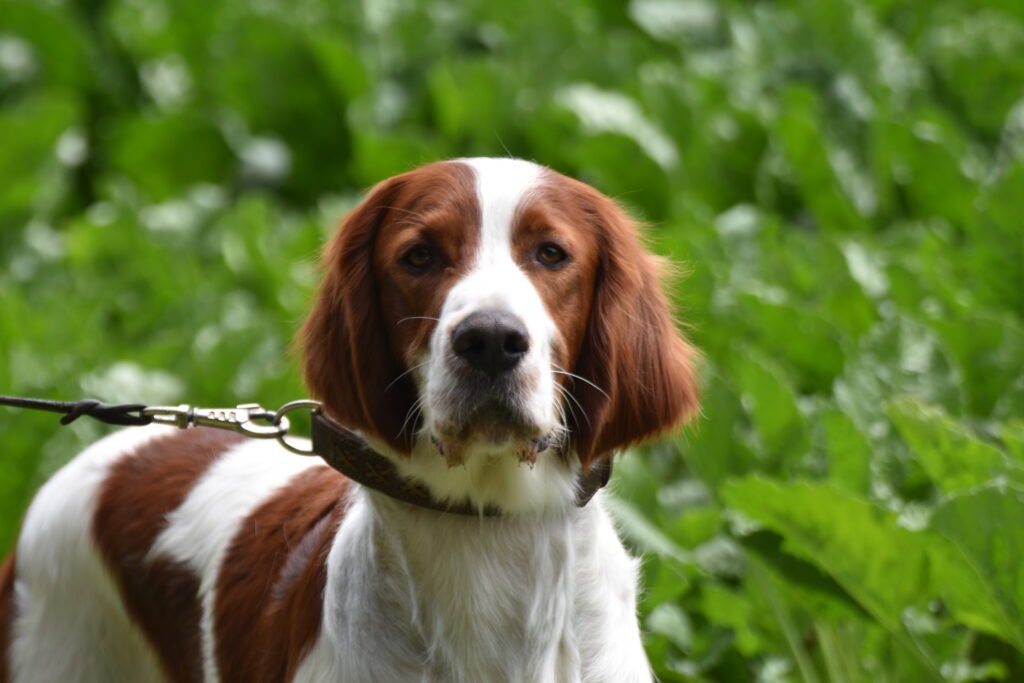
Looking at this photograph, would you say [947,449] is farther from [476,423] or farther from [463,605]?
[476,423]

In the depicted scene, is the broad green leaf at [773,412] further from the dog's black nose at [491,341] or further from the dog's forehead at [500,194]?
the dog's black nose at [491,341]

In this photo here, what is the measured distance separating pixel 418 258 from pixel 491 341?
293 millimetres

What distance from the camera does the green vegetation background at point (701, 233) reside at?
432 centimetres

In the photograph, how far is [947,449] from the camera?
4.18 m

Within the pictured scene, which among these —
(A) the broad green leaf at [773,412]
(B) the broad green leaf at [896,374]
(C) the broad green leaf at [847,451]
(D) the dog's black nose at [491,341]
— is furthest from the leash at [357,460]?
(B) the broad green leaf at [896,374]

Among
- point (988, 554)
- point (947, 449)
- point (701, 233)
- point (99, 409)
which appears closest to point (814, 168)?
point (701, 233)

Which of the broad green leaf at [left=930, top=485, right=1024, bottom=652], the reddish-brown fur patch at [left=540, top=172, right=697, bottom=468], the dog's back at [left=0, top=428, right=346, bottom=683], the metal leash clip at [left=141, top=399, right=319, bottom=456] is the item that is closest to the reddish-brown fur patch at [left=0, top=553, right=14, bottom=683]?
the dog's back at [left=0, top=428, right=346, bottom=683]

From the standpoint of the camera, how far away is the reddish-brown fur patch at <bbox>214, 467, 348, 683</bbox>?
311 centimetres

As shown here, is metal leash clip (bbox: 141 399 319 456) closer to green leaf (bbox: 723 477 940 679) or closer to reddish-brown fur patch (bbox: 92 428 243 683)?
reddish-brown fur patch (bbox: 92 428 243 683)

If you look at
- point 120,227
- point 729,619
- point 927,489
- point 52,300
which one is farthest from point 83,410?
point 120,227

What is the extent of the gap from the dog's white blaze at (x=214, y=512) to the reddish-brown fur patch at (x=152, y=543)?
22 mm

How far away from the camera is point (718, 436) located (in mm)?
4926

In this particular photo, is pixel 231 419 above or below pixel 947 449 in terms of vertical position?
above

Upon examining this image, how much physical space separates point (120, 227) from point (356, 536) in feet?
14.5
